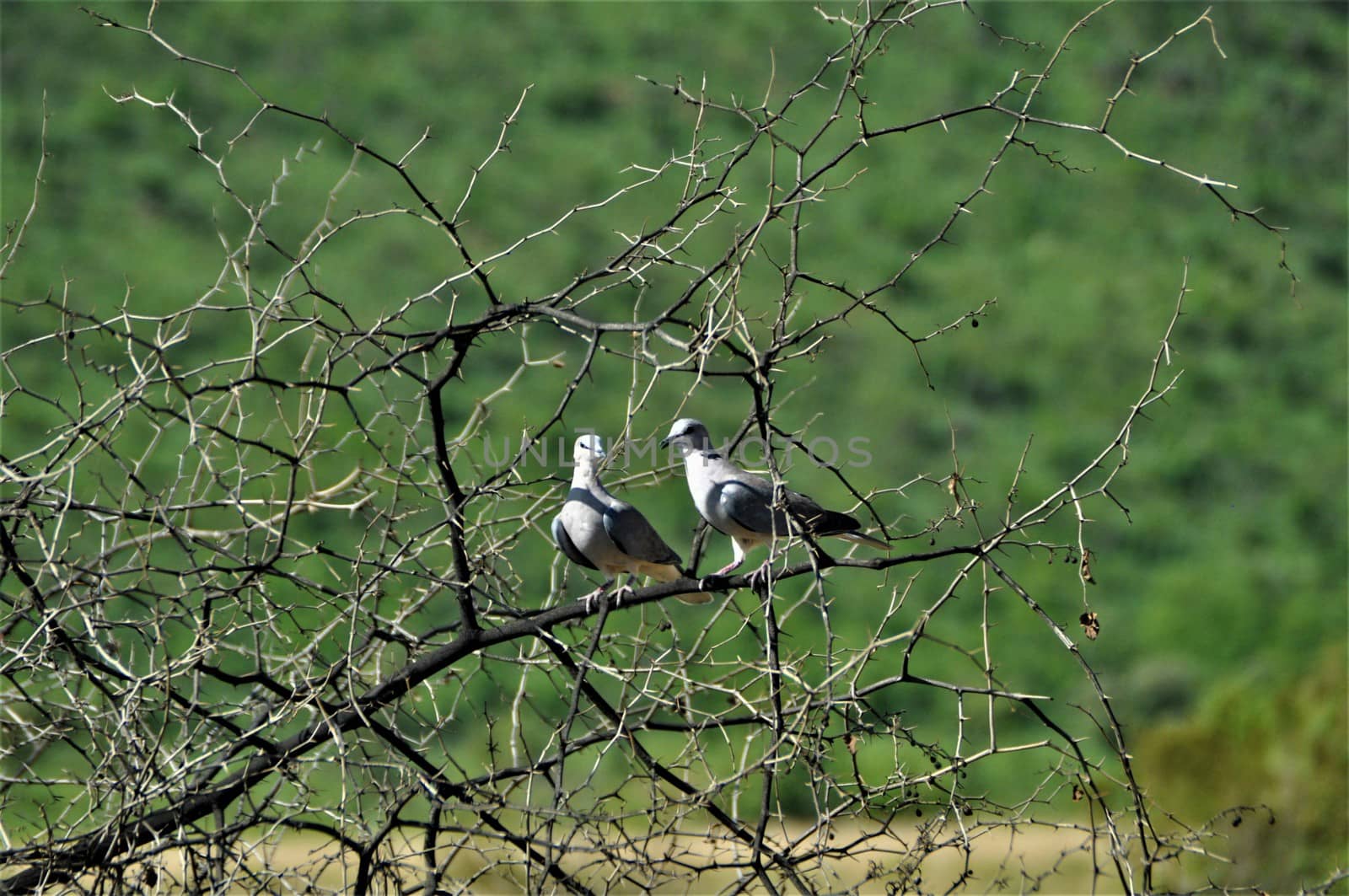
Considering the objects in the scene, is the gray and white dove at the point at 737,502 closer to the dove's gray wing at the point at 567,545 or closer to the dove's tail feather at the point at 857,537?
the dove's tail feather at the point at 857,537

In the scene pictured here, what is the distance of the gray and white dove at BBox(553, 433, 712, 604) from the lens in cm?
482

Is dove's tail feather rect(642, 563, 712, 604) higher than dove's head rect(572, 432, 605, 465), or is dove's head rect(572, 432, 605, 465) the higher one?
dove's head rect(572, 432, 605, 465)

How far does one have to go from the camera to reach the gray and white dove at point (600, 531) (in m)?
4.82

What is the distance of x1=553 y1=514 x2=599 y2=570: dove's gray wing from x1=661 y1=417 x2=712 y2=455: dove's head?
56 cm

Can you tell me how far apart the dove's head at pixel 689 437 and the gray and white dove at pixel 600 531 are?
12.6 inches

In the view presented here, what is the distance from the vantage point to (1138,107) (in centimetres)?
2881

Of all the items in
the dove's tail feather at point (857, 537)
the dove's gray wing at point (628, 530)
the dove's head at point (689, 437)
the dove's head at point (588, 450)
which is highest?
the dove's head at point (689, 437)

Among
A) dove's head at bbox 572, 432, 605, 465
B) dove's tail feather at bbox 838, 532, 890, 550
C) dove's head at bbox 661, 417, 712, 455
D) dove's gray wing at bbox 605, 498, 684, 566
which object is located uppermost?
dove's head at bbox 661, 417, 712, 455

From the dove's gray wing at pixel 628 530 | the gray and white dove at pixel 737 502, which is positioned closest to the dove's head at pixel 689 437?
the gray and white dove at pixel 737 502

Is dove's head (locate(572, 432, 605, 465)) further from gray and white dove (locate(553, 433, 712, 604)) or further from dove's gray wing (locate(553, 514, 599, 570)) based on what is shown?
dove's gray wing (locate(553, 514, 599, 570))

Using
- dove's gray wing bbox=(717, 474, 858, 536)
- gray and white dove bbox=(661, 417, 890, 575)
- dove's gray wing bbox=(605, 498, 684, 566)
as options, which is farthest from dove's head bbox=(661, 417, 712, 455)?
dove's gray wing bbox=(605, 498, 684, 566)

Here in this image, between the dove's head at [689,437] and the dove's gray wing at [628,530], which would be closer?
the dove's gray wing at [628,530]

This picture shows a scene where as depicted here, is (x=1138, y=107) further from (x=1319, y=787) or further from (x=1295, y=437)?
(x=1319, y=787)

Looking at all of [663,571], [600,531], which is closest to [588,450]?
[600,531]
